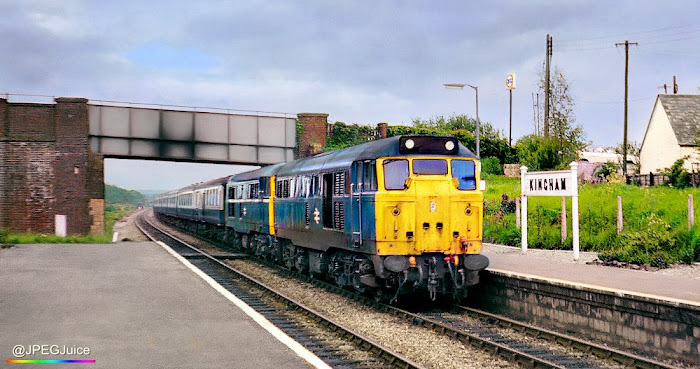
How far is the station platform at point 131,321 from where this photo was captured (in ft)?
28.6

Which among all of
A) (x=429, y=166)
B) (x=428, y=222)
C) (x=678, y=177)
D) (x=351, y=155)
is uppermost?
(x=678, y=177)

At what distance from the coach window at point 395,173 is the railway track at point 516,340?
7.69 ft

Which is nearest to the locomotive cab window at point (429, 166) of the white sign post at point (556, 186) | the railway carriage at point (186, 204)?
the white sign post at point (556, 186)

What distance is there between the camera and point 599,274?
1435 centimetres

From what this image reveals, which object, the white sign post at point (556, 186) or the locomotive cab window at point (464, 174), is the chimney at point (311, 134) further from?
the locomotive cab window at point (464, 174)

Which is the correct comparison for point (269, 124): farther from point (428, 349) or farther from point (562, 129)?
point (428, 349)

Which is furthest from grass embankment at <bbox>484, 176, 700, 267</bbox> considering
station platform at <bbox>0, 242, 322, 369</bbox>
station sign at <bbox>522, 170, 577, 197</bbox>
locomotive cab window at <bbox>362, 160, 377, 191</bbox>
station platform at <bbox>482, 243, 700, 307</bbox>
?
station platform at <bbox>0, 242, 322, 369</bbox>

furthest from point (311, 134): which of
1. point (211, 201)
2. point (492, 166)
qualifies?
point (492, 166)

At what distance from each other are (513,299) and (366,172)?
3694 millimetres

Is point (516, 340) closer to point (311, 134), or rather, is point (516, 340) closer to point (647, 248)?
point (647, 248)

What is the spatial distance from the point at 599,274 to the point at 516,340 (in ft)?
13.4

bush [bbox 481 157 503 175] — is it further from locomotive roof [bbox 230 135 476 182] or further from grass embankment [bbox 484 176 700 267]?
locomotive roof [bbox 230 135 476 182]

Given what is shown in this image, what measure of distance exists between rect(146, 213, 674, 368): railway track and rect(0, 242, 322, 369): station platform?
2944 mm

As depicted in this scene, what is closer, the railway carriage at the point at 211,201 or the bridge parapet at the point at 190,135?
the railway carriage at the point at 211,201
